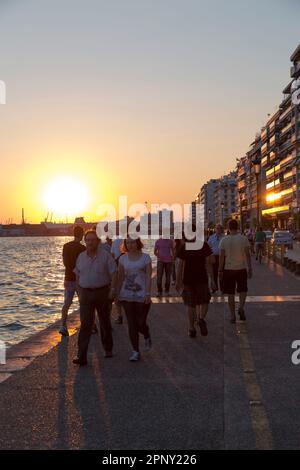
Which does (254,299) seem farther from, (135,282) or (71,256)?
(135,282)

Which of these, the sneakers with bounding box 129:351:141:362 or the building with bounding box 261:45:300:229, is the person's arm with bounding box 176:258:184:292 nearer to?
the sneakers with bounding box 129:351:141:362

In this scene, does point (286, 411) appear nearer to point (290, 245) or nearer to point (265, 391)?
point (265, 391)

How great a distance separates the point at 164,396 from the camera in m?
6.64

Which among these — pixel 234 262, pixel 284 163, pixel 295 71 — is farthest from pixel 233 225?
pixel 284 163

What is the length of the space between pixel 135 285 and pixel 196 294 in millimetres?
2167

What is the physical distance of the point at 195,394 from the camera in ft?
22.0

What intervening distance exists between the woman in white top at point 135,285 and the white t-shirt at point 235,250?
127 inches

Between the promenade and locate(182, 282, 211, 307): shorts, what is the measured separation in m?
0.55

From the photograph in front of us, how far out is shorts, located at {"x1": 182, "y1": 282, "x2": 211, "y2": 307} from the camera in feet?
34.8

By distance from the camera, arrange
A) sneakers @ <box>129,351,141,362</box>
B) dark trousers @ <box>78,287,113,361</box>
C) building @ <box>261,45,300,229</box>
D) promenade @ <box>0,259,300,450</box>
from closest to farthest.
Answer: promenade @ <box>0,259,300,450</box> < sneakers @ <box>129,351,141,362</box> < dark trousers @ <box>78,287,113,361</box> < building @ <box>261,45,300,229</box>

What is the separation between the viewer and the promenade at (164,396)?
209 inches

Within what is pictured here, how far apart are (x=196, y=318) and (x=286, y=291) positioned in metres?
6.43

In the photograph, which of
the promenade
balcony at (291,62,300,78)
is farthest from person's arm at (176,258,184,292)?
balcony at (291,62,300,78)

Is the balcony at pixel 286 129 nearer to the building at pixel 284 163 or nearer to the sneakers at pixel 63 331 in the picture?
the building at pixel 284 163
